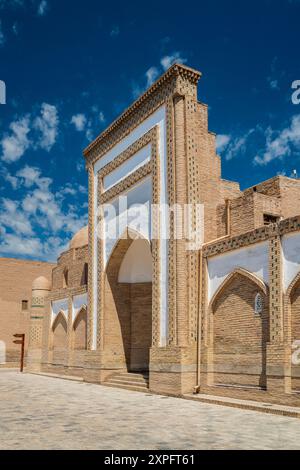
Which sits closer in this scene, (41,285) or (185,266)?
(185,266)

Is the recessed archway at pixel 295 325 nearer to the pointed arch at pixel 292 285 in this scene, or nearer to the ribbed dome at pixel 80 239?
the pointed arch at pixel 292 285

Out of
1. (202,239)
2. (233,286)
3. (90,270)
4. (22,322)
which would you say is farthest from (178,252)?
(22,322)

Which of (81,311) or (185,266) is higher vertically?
(185,266)

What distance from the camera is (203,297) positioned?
41.5 feet

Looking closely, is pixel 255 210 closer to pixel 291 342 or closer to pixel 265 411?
pixel 291 342

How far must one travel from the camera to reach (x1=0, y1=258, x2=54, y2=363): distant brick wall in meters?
30.6

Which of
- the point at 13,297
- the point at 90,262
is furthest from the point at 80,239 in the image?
the point at 13,297

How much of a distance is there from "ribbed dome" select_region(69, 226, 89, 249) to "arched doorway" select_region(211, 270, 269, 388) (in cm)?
1366

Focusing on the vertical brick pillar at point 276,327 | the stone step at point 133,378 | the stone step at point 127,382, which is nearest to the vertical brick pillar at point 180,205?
the stone step at point 127,382

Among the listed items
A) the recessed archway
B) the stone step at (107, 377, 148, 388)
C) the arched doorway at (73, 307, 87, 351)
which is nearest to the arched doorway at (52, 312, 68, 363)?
the arched doorway at (73, 307, 87, 351)

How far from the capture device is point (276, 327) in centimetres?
1013

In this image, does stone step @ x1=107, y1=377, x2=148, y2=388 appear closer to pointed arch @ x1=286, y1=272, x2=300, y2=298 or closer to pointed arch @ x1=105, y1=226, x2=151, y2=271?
pointed arch @ x1=105, y1=226, x2=151, y2=271

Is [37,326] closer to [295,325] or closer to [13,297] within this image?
[13,297]

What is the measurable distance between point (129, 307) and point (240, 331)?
682 centimetres
